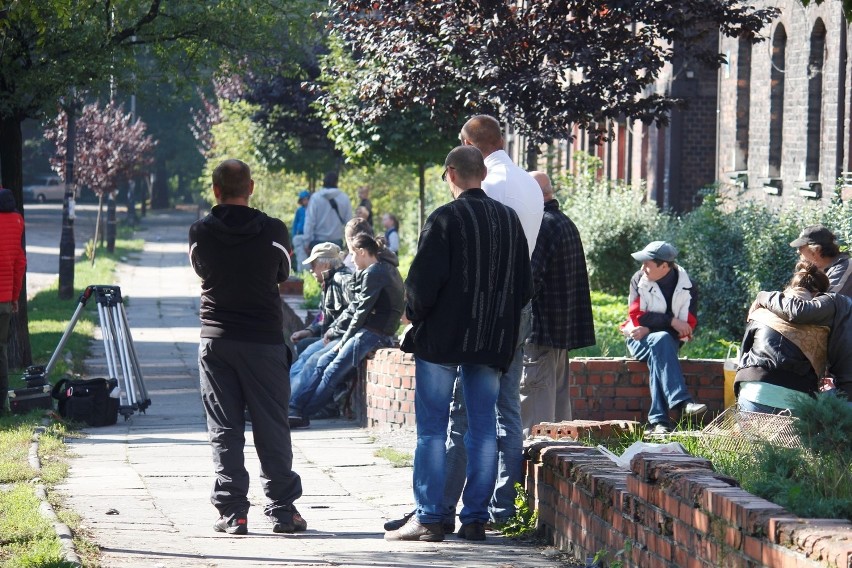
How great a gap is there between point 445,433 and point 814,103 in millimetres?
11353

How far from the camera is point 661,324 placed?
32.5 feet

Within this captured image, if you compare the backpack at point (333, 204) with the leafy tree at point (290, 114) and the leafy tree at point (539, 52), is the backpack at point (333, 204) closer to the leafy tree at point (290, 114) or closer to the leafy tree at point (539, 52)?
the leafy tree at point (539, 52)

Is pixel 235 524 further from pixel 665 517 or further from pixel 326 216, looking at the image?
pixel 326 216

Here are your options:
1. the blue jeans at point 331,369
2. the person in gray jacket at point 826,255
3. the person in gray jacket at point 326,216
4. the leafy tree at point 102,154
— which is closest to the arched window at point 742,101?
the person in gray jacket at point 326,216

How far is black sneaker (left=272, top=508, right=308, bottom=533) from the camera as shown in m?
7.01

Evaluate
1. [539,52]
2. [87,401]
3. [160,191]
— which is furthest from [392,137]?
[160,191]

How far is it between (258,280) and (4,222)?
561cm

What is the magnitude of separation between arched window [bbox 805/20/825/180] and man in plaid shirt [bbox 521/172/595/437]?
29.0 ft

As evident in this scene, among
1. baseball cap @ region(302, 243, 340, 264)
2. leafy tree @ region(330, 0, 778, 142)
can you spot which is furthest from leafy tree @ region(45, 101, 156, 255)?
baseball cap @ region(302, 243, 340, 264)

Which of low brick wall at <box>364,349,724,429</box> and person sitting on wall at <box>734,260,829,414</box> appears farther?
low brick wall at <box>364,349,724,429</box>

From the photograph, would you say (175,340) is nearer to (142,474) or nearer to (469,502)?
(142,474)

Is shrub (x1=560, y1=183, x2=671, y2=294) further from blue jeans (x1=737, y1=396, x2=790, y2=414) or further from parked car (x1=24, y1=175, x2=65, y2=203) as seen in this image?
parked car (x1=24, y1=175, x2=65, y2=203)

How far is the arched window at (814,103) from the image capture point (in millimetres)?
16734

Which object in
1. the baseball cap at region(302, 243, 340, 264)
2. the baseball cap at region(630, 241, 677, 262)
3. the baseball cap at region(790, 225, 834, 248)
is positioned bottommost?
the baseball cap at region(302, 243, 340, 264)
